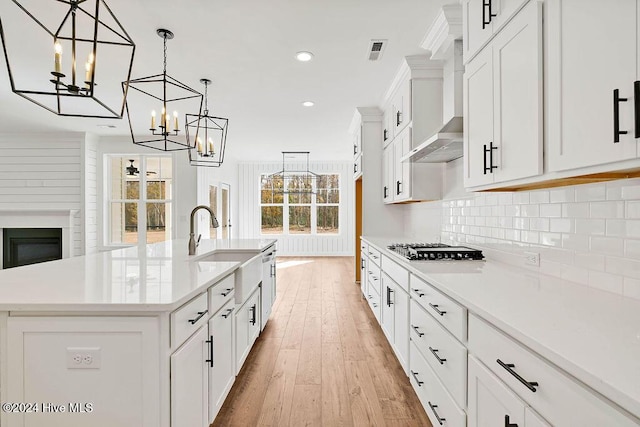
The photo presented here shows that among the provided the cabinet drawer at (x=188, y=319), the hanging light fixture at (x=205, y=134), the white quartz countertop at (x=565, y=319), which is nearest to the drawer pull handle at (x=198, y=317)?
the cabinet drawer at (x=188, y=319)

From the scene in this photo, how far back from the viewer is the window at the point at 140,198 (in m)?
6.71

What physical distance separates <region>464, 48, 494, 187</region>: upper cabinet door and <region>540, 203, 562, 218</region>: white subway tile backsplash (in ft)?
1.11

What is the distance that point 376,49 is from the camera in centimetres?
305

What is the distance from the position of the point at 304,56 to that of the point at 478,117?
72.4 inches

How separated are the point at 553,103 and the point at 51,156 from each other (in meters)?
7.73

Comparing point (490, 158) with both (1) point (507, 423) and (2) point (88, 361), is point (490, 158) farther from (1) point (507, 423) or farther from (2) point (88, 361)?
(2) point (88, 361)

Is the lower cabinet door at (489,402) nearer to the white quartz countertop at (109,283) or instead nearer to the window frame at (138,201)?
the white quartz countertop at (109,283)

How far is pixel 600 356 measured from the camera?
0.84m

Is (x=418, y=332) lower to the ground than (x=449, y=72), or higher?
lower

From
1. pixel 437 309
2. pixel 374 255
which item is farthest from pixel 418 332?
pixel 374 255

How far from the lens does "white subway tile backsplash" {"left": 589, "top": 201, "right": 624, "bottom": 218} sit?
1.42 meters

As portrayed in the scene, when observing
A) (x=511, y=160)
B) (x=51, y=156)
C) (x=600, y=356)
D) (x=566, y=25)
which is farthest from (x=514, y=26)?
(x=51, y=156)

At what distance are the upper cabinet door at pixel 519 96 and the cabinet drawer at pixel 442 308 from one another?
0.68 meters

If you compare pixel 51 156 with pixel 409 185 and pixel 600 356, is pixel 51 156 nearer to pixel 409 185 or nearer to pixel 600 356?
pixel 409 185
